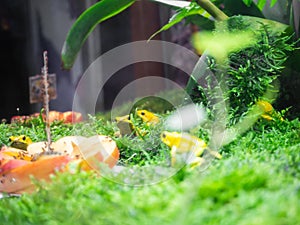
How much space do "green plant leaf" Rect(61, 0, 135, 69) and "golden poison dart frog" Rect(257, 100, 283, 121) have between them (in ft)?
1.19

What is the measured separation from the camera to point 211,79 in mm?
817

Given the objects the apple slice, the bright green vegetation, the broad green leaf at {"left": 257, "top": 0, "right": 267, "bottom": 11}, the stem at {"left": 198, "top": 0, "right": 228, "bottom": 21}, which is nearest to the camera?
the bright green vegetation

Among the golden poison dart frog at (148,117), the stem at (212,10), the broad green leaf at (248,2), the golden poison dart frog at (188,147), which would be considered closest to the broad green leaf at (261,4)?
the broad green leaf at (248,2)

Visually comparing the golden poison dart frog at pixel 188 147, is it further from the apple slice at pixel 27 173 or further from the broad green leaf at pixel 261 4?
the broad green leaf at pixel 261 4

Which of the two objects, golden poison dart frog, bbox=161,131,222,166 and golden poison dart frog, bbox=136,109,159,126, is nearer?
golden poison dart frog, bbox=161,131,222,166

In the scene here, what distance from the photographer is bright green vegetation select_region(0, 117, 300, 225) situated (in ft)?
1.03

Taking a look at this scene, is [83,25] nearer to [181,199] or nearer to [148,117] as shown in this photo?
[148,117]

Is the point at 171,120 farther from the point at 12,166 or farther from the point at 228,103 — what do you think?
the point at 12,166

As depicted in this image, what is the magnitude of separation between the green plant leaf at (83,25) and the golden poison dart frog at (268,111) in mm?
363

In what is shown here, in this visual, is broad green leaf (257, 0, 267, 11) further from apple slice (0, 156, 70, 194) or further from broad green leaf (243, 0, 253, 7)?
Answer: apple slice (0, 156, 70, 194)

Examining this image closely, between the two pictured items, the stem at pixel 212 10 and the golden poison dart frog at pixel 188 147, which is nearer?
the golden poison dart frog at pixel 188 147

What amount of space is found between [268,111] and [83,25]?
0.41 m

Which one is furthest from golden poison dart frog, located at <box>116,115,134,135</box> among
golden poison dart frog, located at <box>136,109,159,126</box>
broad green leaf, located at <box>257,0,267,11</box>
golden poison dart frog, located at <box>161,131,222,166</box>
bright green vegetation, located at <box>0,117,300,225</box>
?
broad green leaf, located at <box>257,0,267,11</box>

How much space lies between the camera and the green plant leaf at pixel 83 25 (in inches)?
37.6
